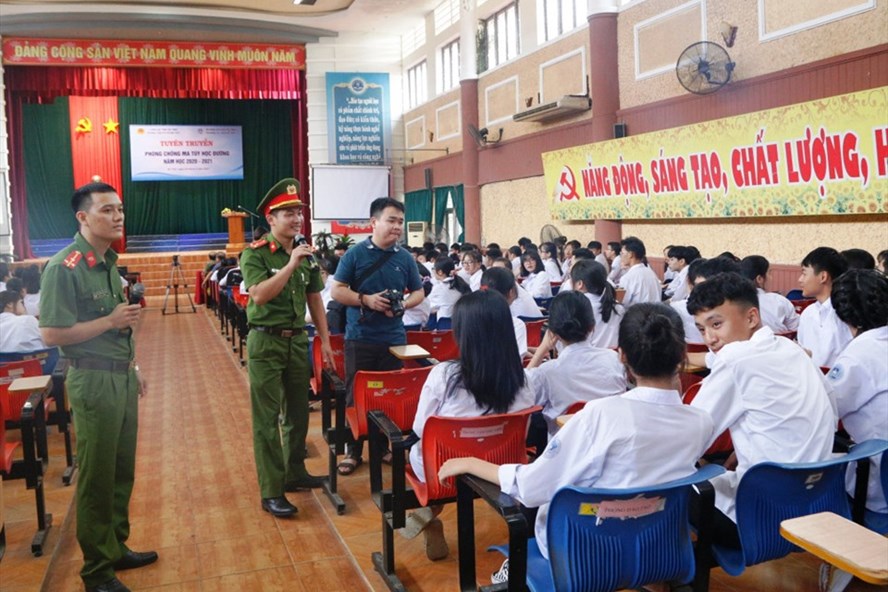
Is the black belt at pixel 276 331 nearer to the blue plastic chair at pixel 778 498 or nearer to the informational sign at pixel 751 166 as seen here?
the blue plastic chair at pixel 778 498

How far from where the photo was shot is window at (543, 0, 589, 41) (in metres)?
10.5

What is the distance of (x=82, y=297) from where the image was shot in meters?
2.65

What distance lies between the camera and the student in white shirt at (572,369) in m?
2.92

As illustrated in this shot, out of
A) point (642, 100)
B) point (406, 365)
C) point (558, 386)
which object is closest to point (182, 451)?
point (406, 365)

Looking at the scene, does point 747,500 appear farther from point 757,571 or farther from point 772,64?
point 772,64

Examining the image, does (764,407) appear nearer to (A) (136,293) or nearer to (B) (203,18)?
(A) (136,293)

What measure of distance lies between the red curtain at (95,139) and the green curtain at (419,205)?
6.56 metres

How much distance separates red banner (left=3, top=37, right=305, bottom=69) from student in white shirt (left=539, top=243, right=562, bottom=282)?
29.6 feet

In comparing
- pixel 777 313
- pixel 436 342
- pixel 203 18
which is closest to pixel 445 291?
pixel 436 342

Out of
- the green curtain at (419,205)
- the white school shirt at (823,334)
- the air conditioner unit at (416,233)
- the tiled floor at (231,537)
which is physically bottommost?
the tiled floor at (231,537)

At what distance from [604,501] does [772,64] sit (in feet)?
22.7

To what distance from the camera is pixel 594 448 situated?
1819 mm

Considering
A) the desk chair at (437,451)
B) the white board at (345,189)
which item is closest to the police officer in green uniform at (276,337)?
the desk chair at (437,451)

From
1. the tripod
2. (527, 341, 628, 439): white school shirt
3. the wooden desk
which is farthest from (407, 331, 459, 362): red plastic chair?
the tripod
